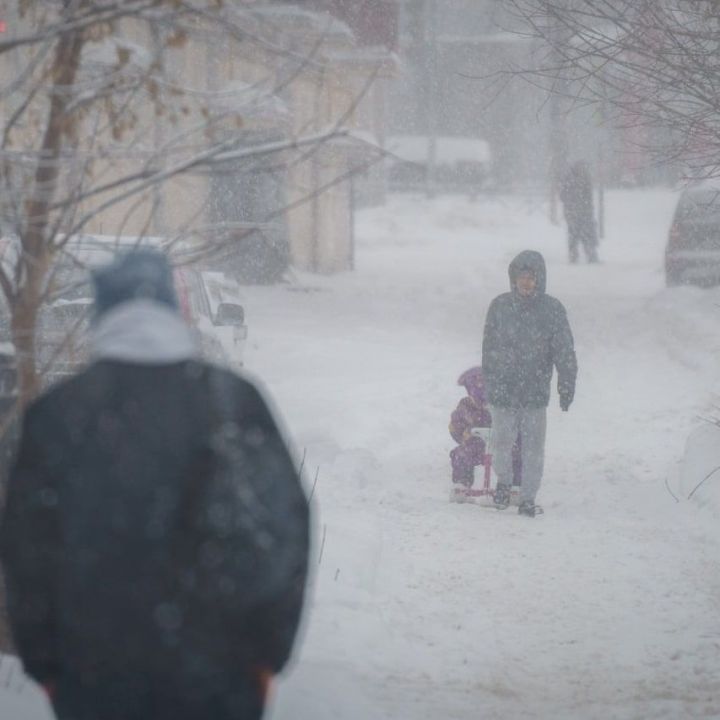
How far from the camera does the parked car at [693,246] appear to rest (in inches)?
715


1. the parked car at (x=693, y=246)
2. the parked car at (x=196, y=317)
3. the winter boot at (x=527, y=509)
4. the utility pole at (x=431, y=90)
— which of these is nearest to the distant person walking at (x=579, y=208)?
the parked car at (x=693, y=246)

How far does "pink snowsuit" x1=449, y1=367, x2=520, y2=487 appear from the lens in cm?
855

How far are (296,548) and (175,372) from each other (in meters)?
0.48

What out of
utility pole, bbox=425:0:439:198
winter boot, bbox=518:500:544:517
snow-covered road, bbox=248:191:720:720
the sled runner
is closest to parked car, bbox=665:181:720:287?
snow-covered road, bbox=248:191:720:720

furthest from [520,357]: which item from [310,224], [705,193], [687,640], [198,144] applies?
[310,224]

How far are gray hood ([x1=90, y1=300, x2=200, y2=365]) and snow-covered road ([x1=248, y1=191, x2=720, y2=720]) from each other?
A: 2.03 meters

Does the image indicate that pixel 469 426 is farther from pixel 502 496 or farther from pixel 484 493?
pixel 502 496

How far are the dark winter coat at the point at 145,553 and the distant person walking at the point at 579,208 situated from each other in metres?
21.8

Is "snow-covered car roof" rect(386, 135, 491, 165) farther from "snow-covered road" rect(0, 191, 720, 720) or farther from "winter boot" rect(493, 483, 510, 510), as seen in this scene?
"winter boot" rect(493, 483, 510, 510)

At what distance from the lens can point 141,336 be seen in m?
2.60

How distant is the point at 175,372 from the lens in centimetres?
263

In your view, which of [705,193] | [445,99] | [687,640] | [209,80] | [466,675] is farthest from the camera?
[445,99]

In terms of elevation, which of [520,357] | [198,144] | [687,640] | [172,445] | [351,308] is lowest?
[351,308]

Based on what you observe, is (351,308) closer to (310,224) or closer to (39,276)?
(310,224)
